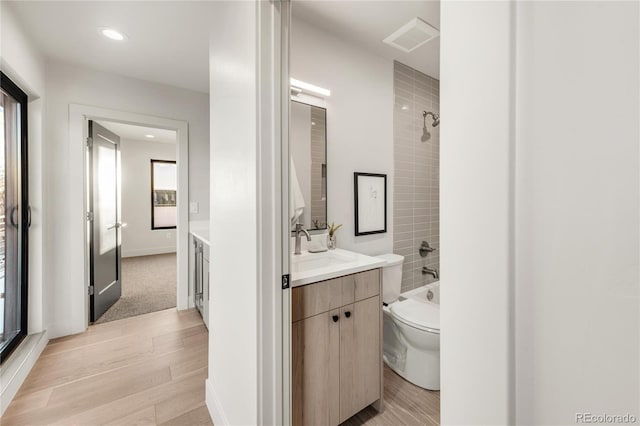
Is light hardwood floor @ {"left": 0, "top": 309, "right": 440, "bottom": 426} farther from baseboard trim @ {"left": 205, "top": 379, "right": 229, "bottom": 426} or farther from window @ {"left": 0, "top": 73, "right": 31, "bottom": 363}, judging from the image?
window @ {"left": 0, "top": 73, "right": 31, "bottom": 363}

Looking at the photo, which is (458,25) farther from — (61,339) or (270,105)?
(61,339)

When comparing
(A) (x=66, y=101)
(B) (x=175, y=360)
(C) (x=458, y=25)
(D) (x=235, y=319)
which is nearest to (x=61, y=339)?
(B) (x=175, y=360)

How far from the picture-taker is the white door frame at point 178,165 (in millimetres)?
2462

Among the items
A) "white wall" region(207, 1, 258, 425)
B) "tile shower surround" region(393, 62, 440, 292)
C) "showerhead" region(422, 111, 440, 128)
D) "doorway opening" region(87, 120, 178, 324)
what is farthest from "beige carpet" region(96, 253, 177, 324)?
"showerhead" region(422, 111, 440, 128)

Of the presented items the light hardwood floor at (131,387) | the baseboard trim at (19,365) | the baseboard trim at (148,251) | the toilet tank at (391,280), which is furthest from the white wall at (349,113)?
the baseboard trim at (148,251)

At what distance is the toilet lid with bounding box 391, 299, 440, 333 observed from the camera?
5.73 feet

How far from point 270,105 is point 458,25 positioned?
0.83 m

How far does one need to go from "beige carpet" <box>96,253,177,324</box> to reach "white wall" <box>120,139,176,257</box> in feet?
1.12

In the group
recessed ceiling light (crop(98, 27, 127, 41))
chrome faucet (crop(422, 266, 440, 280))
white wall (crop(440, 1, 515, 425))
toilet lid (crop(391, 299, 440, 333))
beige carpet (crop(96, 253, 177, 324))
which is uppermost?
recessed ceiling light (crop(98, 27, 127, 41))

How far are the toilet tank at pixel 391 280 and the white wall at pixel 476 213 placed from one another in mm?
1804

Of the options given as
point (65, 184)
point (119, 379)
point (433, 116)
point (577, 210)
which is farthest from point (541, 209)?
point (65, 184)

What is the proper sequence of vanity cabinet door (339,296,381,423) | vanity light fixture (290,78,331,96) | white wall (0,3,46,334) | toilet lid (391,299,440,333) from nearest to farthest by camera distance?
vanity cabinet door (339,296,381,423) → toilet lid (391,299,440,333) → vanity light fixture (290,78,331,96) → white wall (0,3,46,334)

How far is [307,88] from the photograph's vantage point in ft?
6.25

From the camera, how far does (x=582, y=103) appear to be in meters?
0.26
